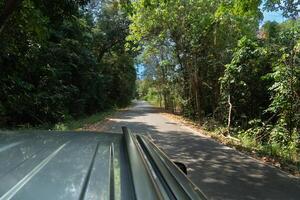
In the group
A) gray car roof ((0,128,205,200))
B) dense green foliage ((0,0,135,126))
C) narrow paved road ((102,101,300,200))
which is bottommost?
narrow paved road ((102,101,300,200))

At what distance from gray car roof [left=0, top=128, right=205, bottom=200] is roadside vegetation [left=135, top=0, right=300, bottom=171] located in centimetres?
935

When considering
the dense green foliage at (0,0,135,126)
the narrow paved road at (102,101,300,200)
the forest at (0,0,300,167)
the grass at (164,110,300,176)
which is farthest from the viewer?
the forest at (0,0,300,167)

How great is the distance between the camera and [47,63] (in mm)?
20859

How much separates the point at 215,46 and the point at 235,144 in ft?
41.4

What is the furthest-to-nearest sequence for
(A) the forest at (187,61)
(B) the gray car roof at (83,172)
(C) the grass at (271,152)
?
(A) the forest at (187,61), (C) the grass at (271,152), (B) the gray car roof at (83,172)

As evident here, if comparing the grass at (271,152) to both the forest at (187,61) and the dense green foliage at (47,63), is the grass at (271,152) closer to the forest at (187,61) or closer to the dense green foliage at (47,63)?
the forest at (187,61)

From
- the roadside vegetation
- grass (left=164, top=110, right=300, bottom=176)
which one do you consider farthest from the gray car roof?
the roadside vegetation

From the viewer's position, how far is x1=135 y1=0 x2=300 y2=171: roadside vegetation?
562 inches

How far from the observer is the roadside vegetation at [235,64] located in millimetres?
14273

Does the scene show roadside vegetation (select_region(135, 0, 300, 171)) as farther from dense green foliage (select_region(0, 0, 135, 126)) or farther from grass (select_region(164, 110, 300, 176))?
dense green foliage (select_region(0, 0, 135, 126))

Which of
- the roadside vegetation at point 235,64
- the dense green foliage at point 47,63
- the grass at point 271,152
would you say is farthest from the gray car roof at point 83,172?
the roadside vegetation at point 235,64

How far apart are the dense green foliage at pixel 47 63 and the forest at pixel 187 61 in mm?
43

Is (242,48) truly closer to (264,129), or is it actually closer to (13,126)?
(264,129)

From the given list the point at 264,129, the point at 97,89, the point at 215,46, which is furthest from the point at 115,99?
the point at 264,129
